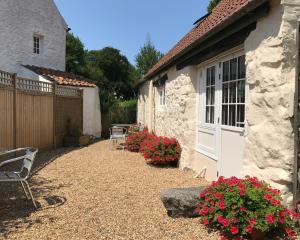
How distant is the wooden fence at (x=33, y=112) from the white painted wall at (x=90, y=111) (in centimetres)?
142

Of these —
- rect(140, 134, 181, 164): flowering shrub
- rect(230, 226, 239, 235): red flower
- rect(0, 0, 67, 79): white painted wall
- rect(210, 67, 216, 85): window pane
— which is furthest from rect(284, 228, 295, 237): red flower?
rect(0, 0, 67, 79): white painted wall

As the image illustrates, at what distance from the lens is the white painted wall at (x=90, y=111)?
1783 centimetres

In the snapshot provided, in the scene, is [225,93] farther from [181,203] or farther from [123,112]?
[123,112]

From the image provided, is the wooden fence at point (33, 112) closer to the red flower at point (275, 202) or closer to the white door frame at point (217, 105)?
the white door frame at point (217, 105)

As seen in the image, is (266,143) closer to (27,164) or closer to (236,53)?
(236,53)

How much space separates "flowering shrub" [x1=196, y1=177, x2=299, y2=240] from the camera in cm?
395

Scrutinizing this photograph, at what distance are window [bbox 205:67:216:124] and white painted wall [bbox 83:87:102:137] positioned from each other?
10718mm

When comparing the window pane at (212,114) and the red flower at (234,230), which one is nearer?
the red flower at (234,230)

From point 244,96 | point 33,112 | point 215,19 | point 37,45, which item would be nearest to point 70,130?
point 33,112

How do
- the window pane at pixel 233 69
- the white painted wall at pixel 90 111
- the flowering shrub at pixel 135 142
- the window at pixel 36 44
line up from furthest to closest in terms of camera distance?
the window at pixel 36 44 → the white painted wall at pixel 90 111 → the flowering shrub at pixel 135 142 → the window pane at pixel 233 69

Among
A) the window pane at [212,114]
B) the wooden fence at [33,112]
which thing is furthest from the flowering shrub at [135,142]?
the window pane at [212,114]

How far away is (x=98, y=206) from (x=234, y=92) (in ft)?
9.90

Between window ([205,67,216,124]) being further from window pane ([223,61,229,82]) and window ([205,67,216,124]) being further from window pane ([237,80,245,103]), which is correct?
window pane ([237,80,245,103])

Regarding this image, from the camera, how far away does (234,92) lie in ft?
20.7
